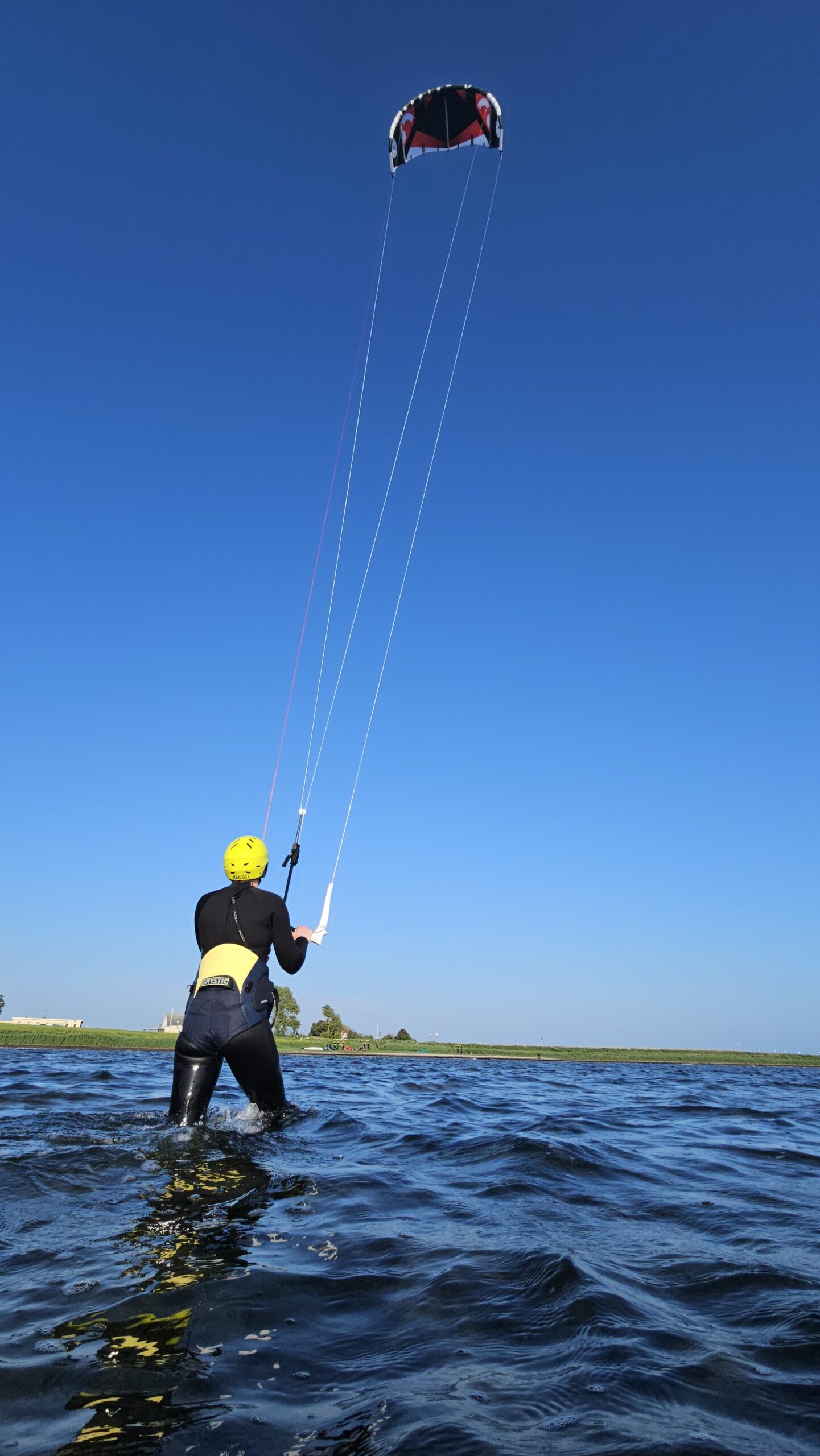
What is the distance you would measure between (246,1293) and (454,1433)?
5.14 feet

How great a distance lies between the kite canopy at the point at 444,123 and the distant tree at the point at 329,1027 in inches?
3289

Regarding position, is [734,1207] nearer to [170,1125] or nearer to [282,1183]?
[282,1183]

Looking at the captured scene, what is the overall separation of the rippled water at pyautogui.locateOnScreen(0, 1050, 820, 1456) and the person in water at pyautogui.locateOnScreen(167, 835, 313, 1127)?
553mm

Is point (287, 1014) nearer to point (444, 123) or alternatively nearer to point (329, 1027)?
point (329, 1027)

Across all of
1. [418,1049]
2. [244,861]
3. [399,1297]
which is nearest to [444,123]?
[244,861]

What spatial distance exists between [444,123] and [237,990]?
21447 mm

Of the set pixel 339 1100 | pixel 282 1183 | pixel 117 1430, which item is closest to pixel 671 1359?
pixel 117 1430

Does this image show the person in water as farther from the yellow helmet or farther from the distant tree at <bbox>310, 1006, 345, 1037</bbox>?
the distant tree at <bbox>310, 1006, 345, 1037</bbox>

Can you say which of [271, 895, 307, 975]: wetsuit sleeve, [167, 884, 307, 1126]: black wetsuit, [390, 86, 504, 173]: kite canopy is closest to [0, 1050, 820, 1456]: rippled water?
[167, 884, 307, 1126]: black wetsuit

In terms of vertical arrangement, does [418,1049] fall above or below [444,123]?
below

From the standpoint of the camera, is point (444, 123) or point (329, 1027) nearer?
point (444, 123)

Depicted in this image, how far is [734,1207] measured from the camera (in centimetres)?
587

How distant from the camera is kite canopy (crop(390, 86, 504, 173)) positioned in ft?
59.5

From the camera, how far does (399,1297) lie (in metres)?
3.74
